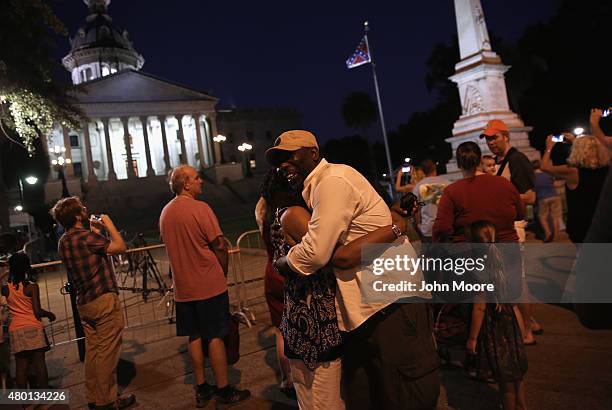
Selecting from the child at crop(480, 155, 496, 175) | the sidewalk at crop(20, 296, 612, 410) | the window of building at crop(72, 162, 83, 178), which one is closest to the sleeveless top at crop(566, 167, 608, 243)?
the sidewalk at crop(20, 296, 612, 410)

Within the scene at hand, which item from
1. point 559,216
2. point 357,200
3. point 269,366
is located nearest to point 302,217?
point 357,200

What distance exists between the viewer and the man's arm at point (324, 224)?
2.20 metres

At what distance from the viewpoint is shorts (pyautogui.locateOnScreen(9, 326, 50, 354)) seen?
4.63 metres

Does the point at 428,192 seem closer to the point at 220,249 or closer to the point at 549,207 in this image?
the point at 220,249

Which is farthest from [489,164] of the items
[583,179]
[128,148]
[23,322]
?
[128,148]

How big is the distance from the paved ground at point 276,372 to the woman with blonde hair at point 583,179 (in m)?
1.17

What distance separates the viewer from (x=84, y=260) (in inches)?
164

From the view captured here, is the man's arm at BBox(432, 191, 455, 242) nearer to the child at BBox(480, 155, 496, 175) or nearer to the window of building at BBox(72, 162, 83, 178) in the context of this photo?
the child at BBox(480, 155, 496, 175)

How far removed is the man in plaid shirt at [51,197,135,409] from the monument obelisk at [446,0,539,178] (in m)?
10.3

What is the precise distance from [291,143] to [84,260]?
2.73 m

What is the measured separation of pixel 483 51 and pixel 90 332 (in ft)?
39.2

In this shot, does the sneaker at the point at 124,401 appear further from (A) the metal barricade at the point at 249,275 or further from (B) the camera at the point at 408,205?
(B) the camera at the point at 408,205

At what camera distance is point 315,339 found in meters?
2.38

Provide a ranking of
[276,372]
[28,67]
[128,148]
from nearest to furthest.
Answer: [276,372] → [28,67] → [128,148]
